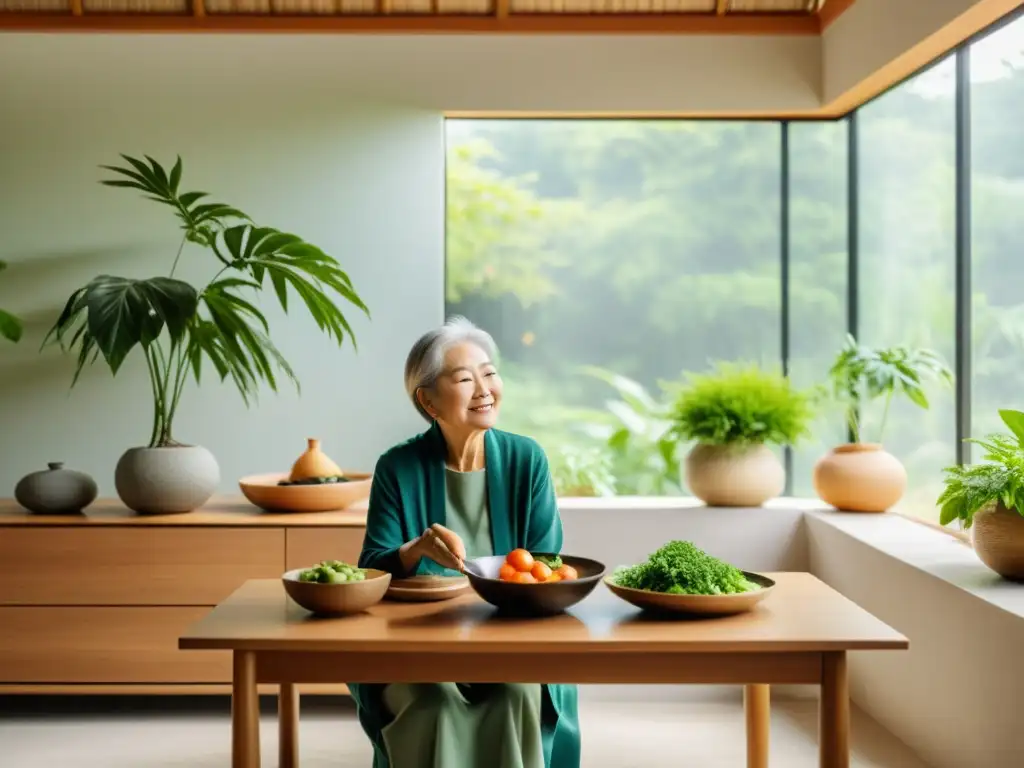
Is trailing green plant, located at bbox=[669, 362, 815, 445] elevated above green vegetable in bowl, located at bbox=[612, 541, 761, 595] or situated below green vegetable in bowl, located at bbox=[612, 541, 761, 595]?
above

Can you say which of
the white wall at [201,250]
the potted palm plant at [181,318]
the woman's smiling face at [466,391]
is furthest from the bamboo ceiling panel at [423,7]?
the woman's smiling face at [466,391]

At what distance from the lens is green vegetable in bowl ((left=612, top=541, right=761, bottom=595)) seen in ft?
7.77

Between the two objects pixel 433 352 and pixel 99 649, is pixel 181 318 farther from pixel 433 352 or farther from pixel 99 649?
pixel 433 352

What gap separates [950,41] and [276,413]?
2938 mm

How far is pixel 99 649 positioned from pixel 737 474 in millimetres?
2469

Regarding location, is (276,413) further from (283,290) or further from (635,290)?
(635,290)

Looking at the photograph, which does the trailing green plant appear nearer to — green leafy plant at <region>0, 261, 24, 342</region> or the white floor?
the white floor

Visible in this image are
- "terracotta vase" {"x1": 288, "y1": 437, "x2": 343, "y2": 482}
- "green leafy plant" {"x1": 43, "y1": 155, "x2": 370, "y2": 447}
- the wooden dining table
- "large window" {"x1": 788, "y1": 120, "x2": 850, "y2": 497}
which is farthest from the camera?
"large window" {"x1": 788, "y1": 120, "x2": 850, "y2": 497}

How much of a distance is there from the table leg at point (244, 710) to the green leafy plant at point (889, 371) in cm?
273

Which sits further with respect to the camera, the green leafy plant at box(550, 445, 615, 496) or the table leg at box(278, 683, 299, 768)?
the green leafy plant at box(550, 445, 615, 496)

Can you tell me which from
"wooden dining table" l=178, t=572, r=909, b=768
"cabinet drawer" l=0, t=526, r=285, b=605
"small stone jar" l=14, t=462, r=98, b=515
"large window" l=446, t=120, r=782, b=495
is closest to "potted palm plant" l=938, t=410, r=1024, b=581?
"wooden dining table" l=178, t=572, r=909, b=768

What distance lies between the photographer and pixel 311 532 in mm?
4012

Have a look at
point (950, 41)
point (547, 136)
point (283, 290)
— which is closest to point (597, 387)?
point (547, 136)

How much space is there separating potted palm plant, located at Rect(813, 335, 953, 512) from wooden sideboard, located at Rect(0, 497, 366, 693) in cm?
186
